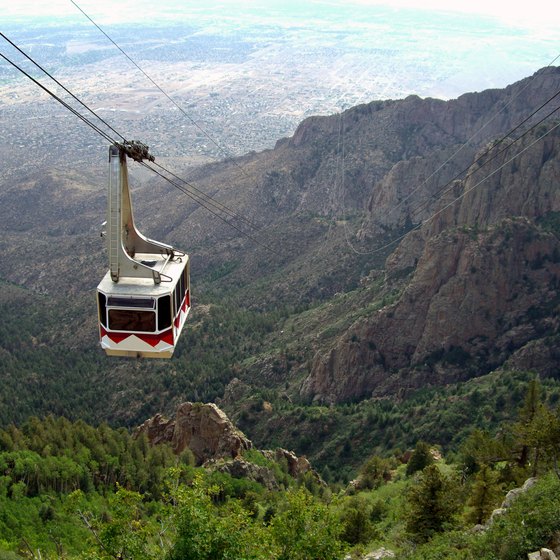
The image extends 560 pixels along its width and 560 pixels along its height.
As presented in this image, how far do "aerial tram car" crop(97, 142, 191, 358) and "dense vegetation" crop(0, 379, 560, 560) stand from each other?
4.82 metres

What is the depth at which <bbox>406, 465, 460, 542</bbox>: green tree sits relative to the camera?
32.1m

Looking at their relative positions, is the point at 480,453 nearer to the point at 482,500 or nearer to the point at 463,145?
the point at 482,500

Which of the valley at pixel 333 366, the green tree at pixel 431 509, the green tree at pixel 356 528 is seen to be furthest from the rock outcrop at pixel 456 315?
the green tree at pixel 431 509

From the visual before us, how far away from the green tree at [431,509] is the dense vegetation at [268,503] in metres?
0.06

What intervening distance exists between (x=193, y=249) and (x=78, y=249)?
19.8m

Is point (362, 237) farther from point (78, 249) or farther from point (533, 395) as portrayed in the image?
point (533, 395)

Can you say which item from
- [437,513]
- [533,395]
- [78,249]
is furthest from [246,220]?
[437,513]

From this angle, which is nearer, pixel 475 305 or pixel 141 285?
pixel 141 285

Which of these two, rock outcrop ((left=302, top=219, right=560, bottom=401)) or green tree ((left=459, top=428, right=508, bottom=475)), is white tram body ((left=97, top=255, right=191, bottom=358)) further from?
rock outcrop ((left=302, top=219, right=560, bottom=401))

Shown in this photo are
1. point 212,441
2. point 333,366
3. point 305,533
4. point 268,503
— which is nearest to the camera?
point 305,533

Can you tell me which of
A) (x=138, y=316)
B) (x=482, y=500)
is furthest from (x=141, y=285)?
(x=482, y=500)

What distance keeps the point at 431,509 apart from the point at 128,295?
639 inches

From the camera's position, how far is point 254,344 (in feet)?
292

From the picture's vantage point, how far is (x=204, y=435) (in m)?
62.1
